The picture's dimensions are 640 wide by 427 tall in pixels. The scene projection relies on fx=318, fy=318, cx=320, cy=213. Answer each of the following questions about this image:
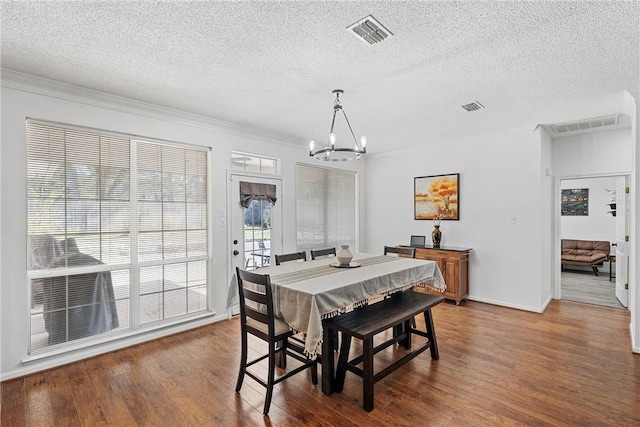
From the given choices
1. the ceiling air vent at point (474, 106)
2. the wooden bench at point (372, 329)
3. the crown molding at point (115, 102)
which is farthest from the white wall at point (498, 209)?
the crown molding at point (115, 102)

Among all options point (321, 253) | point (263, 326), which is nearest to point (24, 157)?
point (263, 326)

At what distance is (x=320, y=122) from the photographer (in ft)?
13.8

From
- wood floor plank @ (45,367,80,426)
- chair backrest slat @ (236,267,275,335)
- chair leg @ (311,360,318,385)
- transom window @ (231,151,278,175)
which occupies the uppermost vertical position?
transom window @ (231,151,278,175)

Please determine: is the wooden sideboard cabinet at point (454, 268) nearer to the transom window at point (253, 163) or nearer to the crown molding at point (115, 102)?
Answer: the transom window at point (253, 163)

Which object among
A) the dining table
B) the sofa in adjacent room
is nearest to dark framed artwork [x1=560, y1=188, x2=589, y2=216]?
the sofa in adjacent room

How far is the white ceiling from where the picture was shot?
192 cm

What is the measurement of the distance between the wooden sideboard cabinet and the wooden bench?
1715 mm

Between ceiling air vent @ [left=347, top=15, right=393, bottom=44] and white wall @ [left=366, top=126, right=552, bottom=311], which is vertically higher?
ceiling air vent @ [left=347, top=15, right=393, bottom=44]

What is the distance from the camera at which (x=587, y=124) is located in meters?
4.26

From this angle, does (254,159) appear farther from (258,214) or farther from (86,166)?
(86,166)

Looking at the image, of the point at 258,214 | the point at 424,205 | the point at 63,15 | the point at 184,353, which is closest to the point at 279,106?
the point at 258,214

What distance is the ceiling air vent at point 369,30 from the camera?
2.01 metres

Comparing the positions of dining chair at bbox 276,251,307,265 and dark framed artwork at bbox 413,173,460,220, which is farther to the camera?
dark framed artwork at bbox 413,173,460,220

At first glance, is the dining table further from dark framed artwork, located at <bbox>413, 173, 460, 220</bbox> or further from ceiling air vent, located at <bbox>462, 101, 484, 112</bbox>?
dark framed artwork, located at <bbox>413, 173, 460, 220</bbox>
